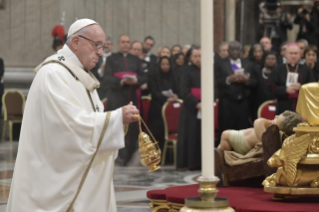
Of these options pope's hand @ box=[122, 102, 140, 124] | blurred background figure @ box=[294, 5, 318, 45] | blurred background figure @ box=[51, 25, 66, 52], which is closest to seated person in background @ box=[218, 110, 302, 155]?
pope's hand @ box=[122, 102, 140, 124]

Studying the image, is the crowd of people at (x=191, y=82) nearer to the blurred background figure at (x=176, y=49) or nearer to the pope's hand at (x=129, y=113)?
the blurred background figure at (x=176, y=49)

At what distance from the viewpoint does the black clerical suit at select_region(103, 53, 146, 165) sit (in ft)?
31.8

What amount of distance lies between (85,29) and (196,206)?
1856 millimetres

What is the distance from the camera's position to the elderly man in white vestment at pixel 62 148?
354cm

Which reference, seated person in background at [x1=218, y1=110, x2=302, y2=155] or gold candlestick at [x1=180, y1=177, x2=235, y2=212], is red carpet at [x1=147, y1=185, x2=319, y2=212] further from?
gold candlestick at [x1=180, y1=177, x2=235, y2=212]

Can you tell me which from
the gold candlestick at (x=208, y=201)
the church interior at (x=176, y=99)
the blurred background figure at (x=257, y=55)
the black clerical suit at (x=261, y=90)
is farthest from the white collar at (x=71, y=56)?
the blurred background figure at (x=257, y=55)

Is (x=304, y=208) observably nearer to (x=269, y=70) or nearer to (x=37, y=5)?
(x=269, y=70)

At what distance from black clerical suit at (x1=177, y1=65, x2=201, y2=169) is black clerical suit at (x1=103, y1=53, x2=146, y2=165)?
89 cm

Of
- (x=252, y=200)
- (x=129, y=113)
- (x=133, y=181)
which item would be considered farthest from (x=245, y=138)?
(x=133, y=181)

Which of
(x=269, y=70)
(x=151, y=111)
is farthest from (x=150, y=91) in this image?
(x=269, y=70)

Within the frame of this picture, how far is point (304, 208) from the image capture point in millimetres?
3088

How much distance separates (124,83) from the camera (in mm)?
9664

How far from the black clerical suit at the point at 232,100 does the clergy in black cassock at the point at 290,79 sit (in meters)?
0.68

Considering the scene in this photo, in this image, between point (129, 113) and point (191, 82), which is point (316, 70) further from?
point (129, 113)
